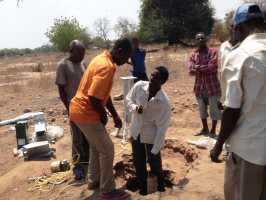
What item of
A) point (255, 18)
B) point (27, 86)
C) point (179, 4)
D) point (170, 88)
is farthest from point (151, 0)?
point (255, 18)

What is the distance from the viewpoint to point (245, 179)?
2.74m

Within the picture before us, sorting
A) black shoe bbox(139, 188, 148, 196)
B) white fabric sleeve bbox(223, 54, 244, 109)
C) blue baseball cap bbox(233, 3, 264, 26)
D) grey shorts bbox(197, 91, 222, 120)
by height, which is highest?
blue baseball cap bbox(233, 3, 264, 26)

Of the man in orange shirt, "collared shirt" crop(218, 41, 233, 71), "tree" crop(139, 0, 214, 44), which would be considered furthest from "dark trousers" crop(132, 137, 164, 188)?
"tree" crop(139, 0, 214, 44)

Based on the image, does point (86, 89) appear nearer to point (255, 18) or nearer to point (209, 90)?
point (255, 18)

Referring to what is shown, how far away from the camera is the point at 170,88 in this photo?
1294 centimetres

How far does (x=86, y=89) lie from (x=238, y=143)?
2242mm

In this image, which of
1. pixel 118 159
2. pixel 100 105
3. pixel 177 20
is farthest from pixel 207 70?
pixel 177 20

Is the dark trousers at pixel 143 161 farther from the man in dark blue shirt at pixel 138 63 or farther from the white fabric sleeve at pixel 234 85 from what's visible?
the man in dark blue shirt at pixel 138 63

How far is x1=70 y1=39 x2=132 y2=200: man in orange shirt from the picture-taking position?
435 cm

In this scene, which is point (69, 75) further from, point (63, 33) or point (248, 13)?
point (63, 33)

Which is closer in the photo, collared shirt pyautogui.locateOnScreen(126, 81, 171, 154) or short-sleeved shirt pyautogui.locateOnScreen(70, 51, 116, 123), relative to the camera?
short-sleeved shirt pyautogui.locateOnScreen(70, 51, 116, 123)

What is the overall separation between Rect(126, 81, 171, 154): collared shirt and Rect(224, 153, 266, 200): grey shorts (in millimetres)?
2186

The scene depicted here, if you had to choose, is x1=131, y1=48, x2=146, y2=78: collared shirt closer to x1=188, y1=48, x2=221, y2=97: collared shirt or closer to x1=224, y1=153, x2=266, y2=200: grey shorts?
x1=188, y1=48, x2=221, y2=97: collared shirt

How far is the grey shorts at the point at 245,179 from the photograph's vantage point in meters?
2.72
